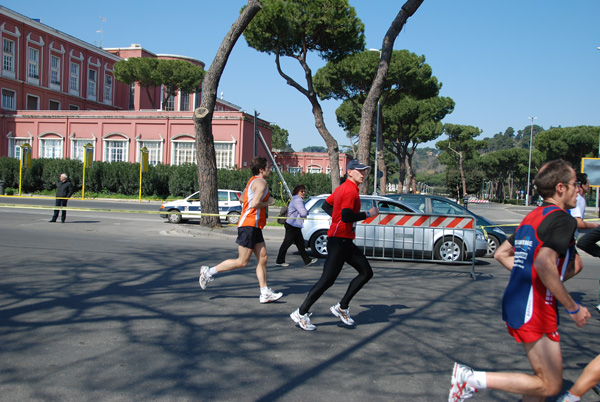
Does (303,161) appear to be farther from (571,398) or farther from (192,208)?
(571,398)

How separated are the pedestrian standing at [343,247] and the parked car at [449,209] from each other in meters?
7.63

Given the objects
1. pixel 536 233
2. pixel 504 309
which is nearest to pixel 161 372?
pixel 504 309

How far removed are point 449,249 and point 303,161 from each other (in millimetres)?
47426

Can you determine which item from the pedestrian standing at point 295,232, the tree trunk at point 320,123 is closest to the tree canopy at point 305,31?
the tree trunk at point 320,123

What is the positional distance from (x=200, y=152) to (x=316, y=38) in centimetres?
1115

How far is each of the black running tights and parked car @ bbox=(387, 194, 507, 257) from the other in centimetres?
759

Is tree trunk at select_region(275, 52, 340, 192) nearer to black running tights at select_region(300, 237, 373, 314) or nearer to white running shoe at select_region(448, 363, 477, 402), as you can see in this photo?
black running tights at select_region(300, 237, 373, 314)

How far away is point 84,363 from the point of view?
439cm

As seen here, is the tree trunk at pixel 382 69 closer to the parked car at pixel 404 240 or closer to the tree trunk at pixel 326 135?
the tree trunk at pixel 326 135

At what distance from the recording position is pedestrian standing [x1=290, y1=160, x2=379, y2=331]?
5586 millimetres

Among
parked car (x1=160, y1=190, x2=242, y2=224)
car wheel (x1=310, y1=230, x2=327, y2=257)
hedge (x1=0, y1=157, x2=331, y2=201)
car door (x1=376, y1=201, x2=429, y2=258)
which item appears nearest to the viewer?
car door (x1=376, y1=201, x2=429, y2=258)

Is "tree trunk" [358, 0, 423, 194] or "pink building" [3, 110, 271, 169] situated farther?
"pink building" [3, 110, 271, 169]

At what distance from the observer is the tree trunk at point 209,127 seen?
15.4 metres

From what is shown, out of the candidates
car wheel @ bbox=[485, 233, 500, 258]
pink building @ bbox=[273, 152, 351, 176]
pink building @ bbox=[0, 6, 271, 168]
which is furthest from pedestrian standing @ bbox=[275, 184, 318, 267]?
pink building @ bbox=[273, 152, 351, 176]
